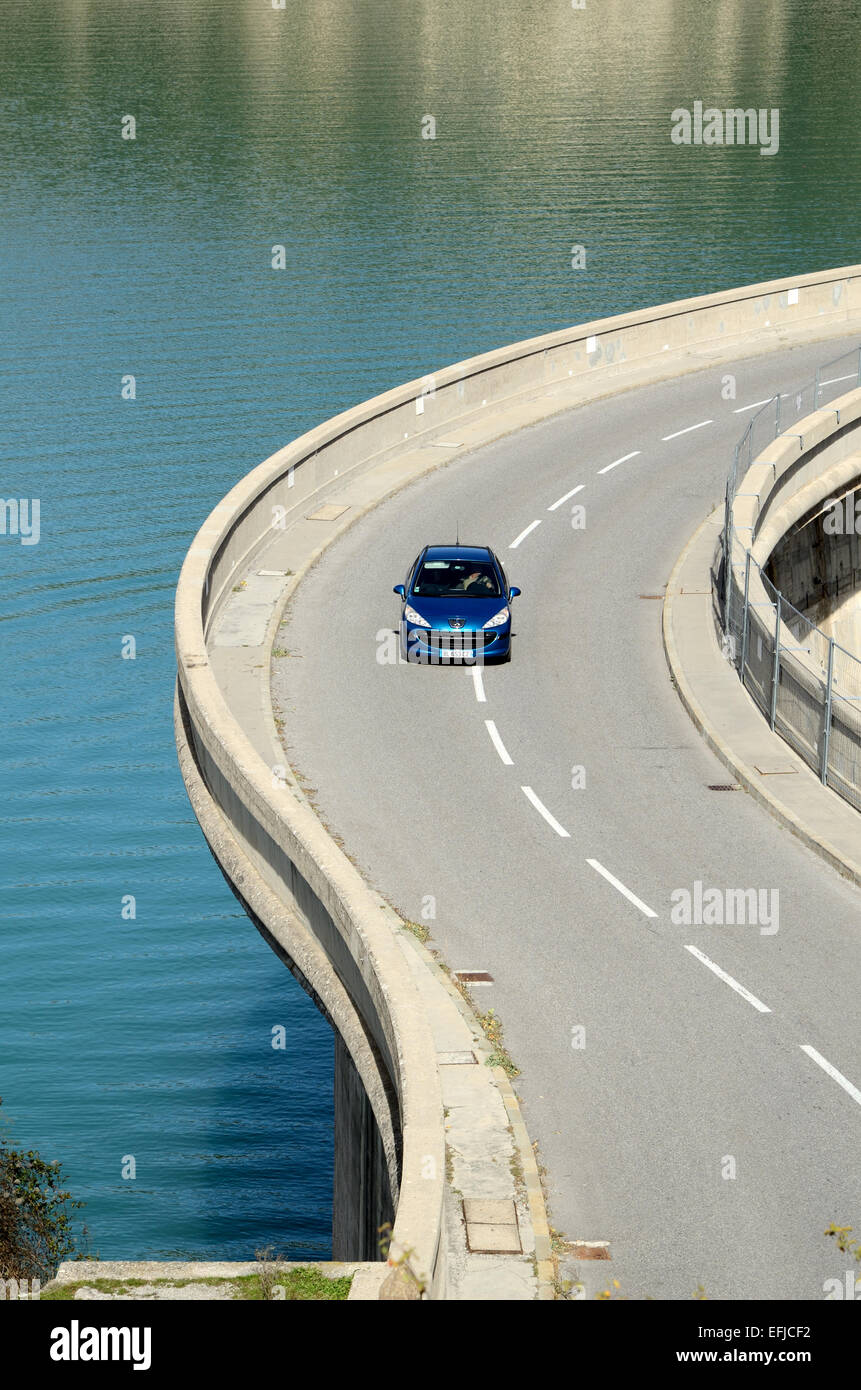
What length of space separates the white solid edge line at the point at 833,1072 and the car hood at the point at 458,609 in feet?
43.4

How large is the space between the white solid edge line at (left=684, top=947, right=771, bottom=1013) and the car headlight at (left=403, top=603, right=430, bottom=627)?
1117 centimetres

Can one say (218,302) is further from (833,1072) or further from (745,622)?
(833,1072)

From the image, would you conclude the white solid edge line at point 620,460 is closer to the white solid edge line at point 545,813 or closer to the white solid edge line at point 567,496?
the white solid edge line at point 567,496

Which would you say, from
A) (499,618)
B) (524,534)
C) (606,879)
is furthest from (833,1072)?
(524,534)

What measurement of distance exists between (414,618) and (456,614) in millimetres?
757

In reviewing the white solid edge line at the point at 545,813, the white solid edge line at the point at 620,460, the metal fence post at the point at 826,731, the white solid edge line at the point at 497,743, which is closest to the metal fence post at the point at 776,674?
the metal fence post at the point at 826,731

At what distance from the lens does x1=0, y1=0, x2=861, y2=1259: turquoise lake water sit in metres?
34.3

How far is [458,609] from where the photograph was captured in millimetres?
29594

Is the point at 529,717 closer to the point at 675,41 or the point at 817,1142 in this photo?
the point at 817,1142

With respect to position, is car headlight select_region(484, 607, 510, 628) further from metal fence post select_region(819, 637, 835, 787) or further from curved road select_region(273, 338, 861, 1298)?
metal fence post select_region(819, 637, 835, 787)

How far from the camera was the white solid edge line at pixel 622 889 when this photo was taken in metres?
20.7

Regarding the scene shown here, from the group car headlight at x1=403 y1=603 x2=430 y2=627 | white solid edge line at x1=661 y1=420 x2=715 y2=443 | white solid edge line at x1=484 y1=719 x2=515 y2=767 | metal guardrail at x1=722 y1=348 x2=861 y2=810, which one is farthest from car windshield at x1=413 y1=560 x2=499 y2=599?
white solid edge line at x1=661 y1=420 x2=715 y2=443

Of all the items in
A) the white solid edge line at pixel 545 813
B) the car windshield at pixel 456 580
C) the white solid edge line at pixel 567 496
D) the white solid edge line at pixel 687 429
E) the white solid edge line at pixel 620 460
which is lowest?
the white solid edge line at pixel 545 813

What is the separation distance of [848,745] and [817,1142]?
31.3 ft
